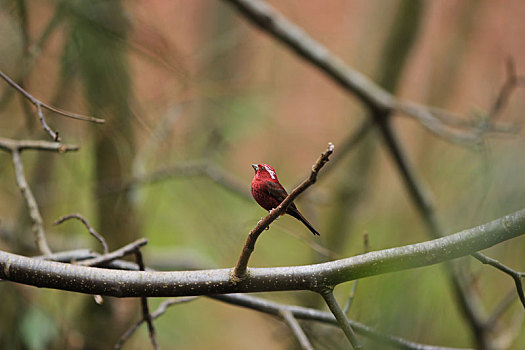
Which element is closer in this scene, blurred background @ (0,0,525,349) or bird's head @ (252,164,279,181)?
bird's head @ (252,164,279,181)

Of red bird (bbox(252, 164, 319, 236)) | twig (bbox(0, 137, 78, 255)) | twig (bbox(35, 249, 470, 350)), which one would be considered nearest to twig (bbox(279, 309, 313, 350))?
twig (bbox(35, 249, 470, 350))

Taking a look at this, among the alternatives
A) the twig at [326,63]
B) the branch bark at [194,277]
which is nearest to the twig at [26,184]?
the branch bark at [194,277]

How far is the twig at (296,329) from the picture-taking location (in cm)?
91

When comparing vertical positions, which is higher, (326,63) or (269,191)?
(326,63)

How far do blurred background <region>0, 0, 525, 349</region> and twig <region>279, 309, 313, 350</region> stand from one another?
113 mm

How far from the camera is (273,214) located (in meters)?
0.58

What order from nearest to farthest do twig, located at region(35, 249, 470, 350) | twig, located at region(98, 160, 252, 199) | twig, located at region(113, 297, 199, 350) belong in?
twig, located at region(35, 249, 470, 350) → twig, located at region(113, 297, 199, 350) → twig, located at region(98, 160, 252, 199)

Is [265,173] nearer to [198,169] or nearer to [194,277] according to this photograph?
[194,277]

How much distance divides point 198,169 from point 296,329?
1160 mm

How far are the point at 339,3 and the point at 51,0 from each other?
13.8ft

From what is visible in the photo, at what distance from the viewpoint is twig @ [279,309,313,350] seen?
0.91 meters

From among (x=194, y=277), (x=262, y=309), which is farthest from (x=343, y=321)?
(x=262, y=309)

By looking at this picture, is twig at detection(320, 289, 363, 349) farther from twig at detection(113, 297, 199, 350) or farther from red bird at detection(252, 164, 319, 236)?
twig at detection(113, 297, 199, 350)

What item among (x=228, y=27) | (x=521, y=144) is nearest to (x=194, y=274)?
(x=521, y=144)
